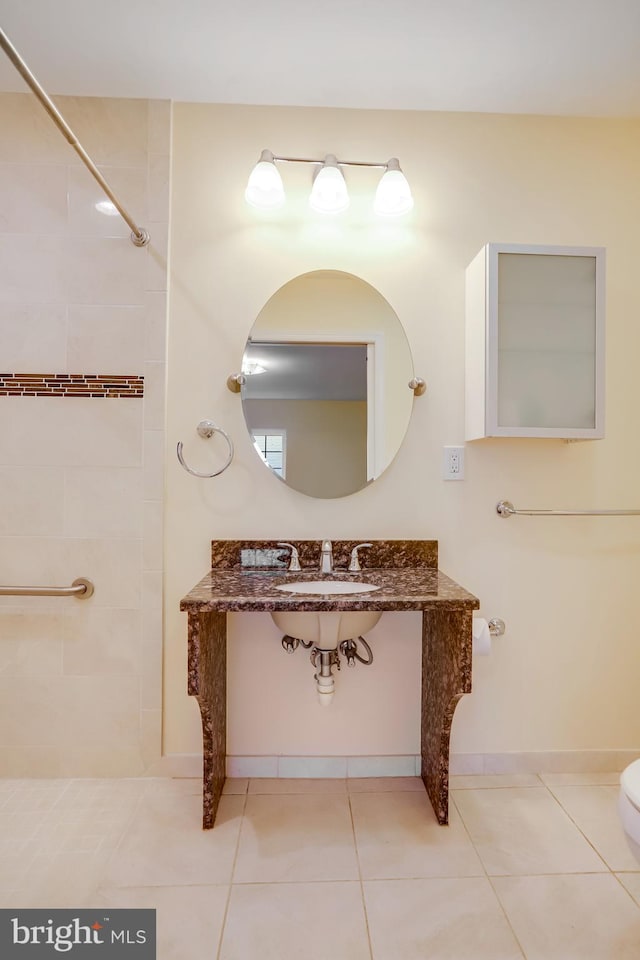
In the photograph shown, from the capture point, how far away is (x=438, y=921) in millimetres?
1236

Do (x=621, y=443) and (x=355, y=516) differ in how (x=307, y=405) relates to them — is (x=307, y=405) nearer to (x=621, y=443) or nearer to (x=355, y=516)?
(x=355, y=516)

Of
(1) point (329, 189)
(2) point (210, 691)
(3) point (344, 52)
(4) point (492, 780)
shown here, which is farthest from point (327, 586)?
(3) point (344, 52)

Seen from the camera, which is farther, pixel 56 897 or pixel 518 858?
pixel 518 858

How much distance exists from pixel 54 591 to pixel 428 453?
4.51ft

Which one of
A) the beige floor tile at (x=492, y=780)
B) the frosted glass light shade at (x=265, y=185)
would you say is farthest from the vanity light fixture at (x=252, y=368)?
the beige floor tile at (x=492, y=780)

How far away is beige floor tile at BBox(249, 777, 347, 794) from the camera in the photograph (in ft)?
5.73

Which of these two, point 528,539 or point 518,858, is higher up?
point 528,539

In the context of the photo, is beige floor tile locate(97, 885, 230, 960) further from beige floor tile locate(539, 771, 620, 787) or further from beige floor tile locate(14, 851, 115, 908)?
beige floor tile locate(539, 771, 620, 787)

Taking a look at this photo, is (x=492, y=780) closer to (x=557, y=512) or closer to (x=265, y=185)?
(x=557, y=512)

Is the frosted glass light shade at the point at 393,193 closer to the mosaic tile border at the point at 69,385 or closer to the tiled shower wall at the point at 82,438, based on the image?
the tiled shower wall at the point at 82,438

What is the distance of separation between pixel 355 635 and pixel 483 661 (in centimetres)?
57

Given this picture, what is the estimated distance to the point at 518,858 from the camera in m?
1.44

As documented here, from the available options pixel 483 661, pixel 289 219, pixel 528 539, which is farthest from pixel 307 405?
pixel 483 661

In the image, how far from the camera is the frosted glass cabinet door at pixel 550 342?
1668 millimetres
